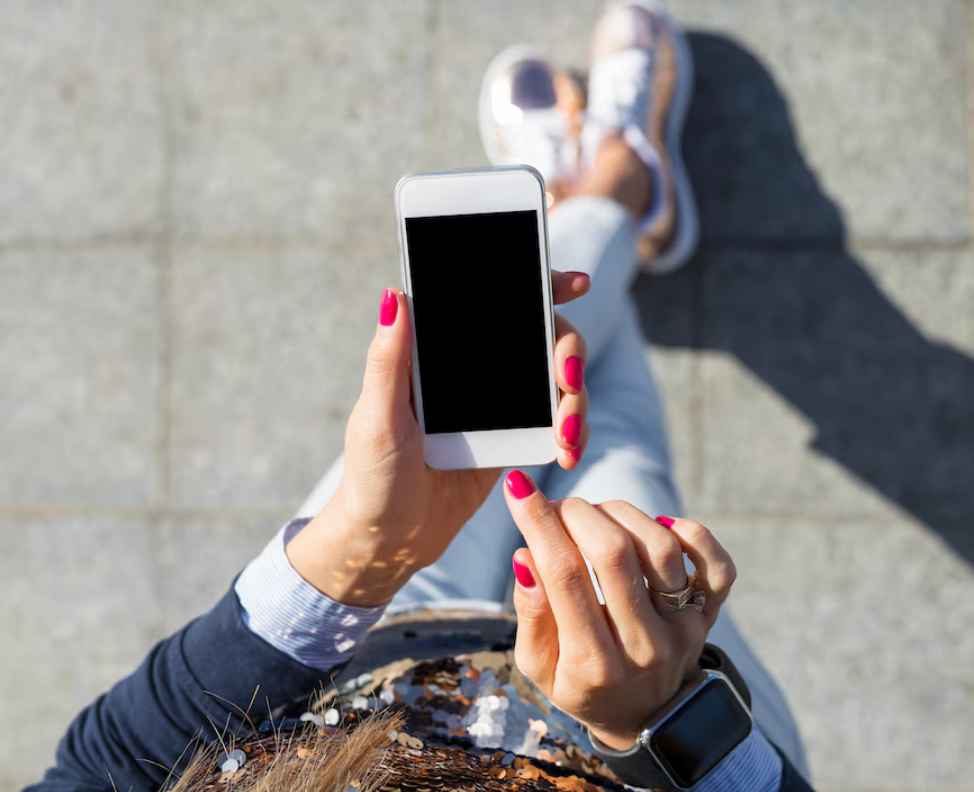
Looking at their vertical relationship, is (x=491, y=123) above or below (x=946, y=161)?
above

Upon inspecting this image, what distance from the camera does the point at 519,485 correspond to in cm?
88

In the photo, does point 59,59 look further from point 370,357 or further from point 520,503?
point 520,503

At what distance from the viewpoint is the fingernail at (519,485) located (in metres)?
0.87

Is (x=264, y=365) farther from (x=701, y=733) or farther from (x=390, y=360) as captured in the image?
(x=701, y=733)

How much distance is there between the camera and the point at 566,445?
1.03 m

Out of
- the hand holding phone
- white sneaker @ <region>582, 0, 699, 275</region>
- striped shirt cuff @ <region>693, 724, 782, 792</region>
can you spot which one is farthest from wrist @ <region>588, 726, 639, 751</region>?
white sneaker @ <region>582, 0, 699, 275</region>

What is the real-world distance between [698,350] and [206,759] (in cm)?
166

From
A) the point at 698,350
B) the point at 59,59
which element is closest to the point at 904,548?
the point at 698,350

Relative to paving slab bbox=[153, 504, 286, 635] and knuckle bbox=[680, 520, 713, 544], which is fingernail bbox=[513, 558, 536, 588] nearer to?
knuckle bbox=[680, 520, 713, 544]

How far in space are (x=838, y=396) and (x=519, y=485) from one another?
5.14 feet

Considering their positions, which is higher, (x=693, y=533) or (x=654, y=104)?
(x=654, y=104)

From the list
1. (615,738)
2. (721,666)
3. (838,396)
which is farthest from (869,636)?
(615,738)

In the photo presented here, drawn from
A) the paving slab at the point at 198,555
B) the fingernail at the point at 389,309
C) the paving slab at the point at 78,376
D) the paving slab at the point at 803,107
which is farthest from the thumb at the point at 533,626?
the paving slab at the point at 78,376

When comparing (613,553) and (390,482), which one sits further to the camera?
(390,482)
